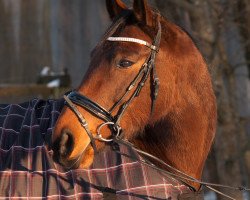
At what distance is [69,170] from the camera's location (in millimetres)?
2863

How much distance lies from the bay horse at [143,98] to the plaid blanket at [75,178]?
11cm

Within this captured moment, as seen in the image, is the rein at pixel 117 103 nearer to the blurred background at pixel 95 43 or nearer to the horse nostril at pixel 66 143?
the horse nostril at pixel 66 143

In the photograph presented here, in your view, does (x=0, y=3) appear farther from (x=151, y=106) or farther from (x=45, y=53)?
(x=151, y=106)

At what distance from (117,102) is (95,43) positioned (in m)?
5.79

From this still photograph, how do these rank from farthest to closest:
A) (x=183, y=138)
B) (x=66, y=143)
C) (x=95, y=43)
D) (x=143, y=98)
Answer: (x=95, y=43), (x=183, y=138), (x=143, y=98), (x=66, y=143)

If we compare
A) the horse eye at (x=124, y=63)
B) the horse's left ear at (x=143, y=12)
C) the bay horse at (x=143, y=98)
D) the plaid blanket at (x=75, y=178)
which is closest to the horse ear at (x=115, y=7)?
the bay horse at (x=143, y=98)

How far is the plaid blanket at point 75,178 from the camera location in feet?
9.30

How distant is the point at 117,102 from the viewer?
259 cm

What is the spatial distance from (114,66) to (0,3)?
291 inches

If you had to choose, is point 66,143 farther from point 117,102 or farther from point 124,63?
point 124,63

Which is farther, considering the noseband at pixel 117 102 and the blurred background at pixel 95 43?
the blurred background at pixel 95 43

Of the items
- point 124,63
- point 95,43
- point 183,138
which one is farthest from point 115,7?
point 95,43

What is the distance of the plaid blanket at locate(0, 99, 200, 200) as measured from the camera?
9.30 feet

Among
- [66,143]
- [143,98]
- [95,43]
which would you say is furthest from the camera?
[95,43]
